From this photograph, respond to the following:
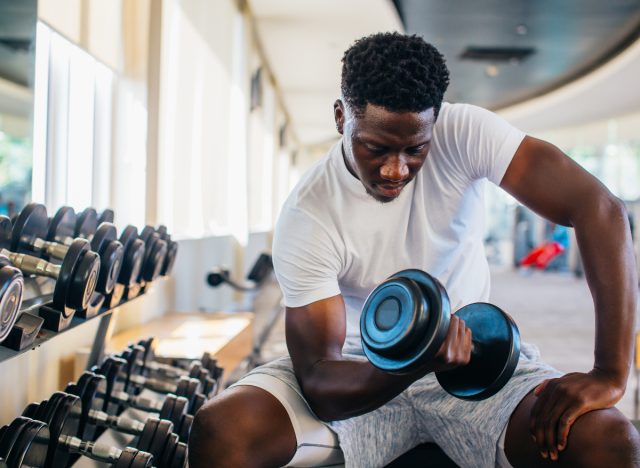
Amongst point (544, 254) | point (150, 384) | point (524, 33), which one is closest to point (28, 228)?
point (150, 384)

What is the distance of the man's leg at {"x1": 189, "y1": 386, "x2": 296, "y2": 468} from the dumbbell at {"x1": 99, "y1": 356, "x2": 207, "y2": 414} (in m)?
0.70

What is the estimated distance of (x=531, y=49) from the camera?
7.26 meters

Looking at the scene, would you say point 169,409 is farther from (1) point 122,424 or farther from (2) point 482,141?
(2) point 482,141

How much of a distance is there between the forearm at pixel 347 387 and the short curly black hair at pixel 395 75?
1.41ft

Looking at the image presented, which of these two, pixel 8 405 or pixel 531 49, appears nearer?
pixel 8 405

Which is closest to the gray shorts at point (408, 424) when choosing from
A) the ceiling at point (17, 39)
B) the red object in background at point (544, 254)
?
the ceiling at point (17, 39)

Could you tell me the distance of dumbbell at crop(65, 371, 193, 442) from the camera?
1558 millimetres

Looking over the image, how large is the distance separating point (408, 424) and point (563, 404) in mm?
358

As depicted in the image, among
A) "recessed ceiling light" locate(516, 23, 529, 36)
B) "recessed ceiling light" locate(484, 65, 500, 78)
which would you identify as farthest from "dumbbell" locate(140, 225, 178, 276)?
"recessed ceiling light" locate(484, 65, 500, 78)

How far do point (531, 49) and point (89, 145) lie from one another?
5.91 metres

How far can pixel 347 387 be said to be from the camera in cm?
108

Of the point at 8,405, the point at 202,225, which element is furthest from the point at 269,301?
the point at 8,405

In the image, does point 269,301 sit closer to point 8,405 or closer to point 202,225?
point 202,225

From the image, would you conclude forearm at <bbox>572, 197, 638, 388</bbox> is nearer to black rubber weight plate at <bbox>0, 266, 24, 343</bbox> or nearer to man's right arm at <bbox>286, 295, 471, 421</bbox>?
man's right arm at <bbox>286, 295, 471, 421</bbox>
